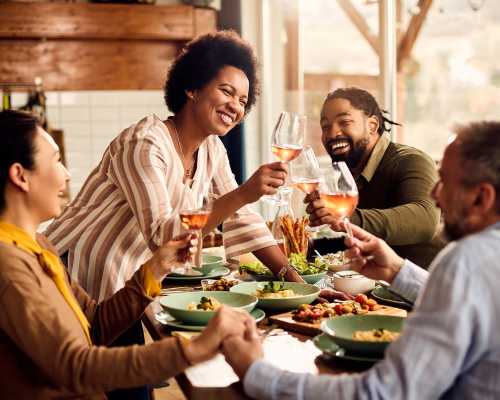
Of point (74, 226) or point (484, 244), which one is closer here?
point (484, 244)

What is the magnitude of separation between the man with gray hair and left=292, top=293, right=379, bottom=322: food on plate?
23.3 inches

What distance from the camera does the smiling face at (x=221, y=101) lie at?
270 centimetres

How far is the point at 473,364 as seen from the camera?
4.03 feet

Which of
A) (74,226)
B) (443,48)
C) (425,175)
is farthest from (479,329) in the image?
(443,48)

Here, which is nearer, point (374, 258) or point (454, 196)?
point (454, 196)

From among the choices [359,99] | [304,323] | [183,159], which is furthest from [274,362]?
[359,99]

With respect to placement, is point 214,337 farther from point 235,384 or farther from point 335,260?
point 335,260

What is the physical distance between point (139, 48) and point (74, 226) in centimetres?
326

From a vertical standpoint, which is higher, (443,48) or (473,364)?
(443,48)

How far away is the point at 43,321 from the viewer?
1.53 m

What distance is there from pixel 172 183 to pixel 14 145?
934 mm

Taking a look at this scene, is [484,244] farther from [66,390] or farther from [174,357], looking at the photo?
[66,390]

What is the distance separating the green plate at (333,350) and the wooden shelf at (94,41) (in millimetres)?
4176

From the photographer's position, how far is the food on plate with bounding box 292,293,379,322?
6.44ft
